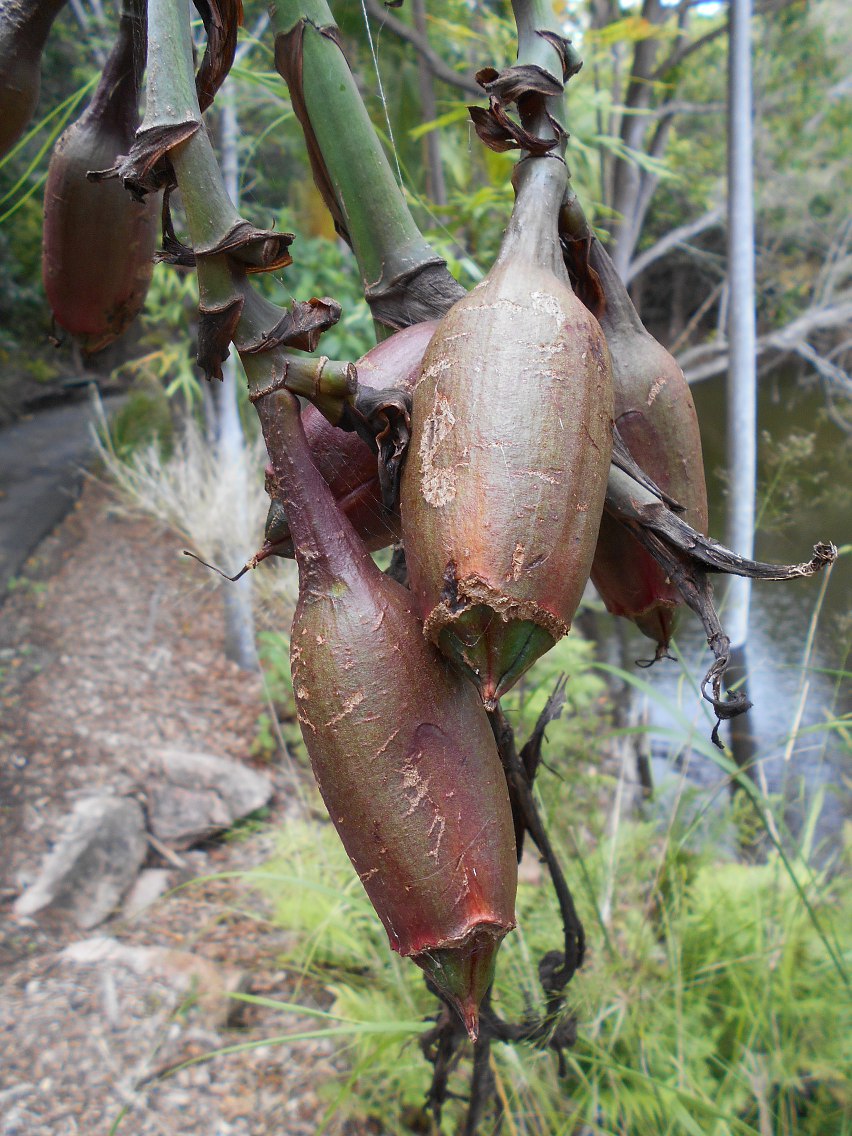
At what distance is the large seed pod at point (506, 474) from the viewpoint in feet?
1.31

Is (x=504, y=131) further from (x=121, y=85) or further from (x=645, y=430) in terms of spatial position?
(x=121, y=85)

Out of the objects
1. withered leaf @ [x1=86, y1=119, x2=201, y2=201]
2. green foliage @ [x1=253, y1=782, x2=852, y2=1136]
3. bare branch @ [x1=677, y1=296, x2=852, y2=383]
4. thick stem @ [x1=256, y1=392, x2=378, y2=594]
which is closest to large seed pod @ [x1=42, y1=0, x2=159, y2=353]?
withered leaf @ [x1=86, y1=119, x2=201, y2=201]

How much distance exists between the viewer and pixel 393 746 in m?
0.44

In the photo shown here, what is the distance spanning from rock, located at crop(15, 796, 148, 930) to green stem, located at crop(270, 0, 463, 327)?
2.13 metres

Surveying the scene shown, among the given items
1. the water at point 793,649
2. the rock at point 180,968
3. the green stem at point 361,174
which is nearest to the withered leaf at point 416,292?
the green stem at point 361,174

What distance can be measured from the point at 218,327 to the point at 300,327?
0.14 ft

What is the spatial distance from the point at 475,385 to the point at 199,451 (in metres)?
3.95

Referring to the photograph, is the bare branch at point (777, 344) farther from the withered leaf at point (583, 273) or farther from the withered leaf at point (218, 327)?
the withered leaf at point (218, 327)

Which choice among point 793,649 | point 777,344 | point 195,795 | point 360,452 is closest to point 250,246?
point 360,452

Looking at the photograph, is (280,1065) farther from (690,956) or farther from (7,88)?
(7,88)

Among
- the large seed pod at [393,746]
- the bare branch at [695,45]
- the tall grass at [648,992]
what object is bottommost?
the tall grass at [648,992]

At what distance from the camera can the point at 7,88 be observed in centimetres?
66

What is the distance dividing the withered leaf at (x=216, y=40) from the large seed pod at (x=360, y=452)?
Result: 0.20 m

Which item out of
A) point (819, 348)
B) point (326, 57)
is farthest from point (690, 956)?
point (819, 348)
